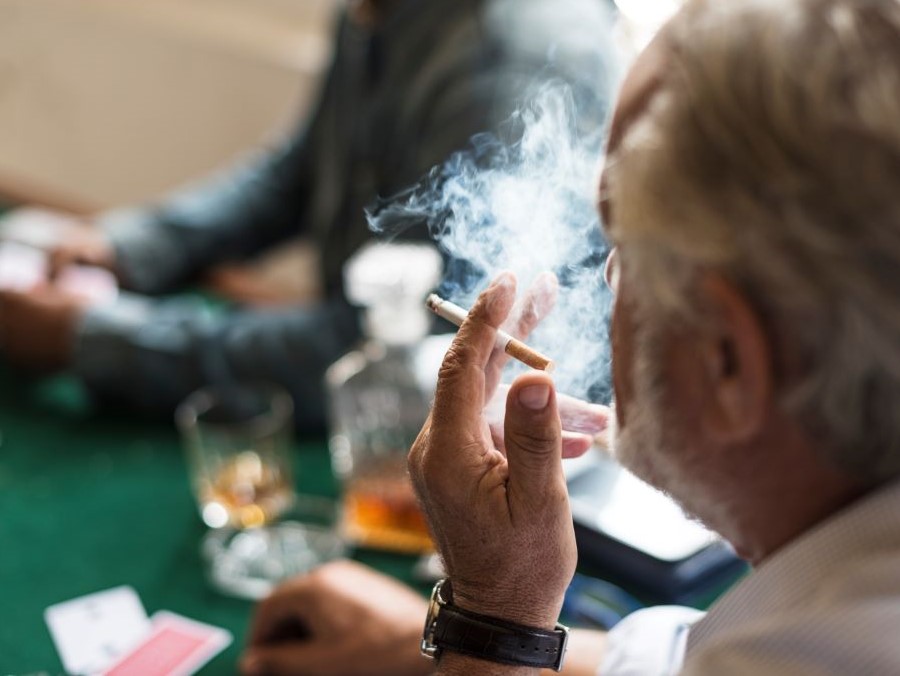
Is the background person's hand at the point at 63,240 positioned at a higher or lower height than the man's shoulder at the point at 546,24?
lower

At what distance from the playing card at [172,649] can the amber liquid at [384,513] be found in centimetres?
24

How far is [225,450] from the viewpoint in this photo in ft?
4.66

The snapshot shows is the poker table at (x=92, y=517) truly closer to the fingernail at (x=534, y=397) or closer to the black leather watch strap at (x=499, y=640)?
the black leather watch strap at (x=499, y=640)

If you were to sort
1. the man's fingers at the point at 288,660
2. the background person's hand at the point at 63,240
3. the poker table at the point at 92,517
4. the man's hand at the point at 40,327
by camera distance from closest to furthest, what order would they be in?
the man's fingers at the point at 288,660
the poker table at the point at 92,517
the man's hand at the point at 40,327
the background person's hand at the point at 63,240

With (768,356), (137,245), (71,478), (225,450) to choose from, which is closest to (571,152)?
(768,356)

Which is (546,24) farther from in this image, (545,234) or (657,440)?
(657,440)

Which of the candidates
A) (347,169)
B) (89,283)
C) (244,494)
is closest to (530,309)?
(244,494)

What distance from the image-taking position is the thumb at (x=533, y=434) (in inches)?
30.9

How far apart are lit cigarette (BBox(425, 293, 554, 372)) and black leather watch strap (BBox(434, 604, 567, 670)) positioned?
0.21m

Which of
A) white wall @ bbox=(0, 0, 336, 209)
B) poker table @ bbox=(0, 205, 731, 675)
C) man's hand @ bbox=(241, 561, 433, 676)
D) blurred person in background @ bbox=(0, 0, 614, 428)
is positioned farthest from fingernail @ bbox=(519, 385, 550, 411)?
white wall @ bbox=(0, 0, 336, 209)

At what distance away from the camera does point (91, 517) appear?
1.42 m

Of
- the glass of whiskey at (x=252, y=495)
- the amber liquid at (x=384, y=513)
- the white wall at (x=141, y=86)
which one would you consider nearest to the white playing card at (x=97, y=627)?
the glass of whiskey at (x=252, y=495)

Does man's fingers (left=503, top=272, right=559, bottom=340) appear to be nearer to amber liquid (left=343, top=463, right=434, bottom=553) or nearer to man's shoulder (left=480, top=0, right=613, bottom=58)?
amber liquid (left=343, top=463, right=434, bottom=553)

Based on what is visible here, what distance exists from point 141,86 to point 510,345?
2595mm
